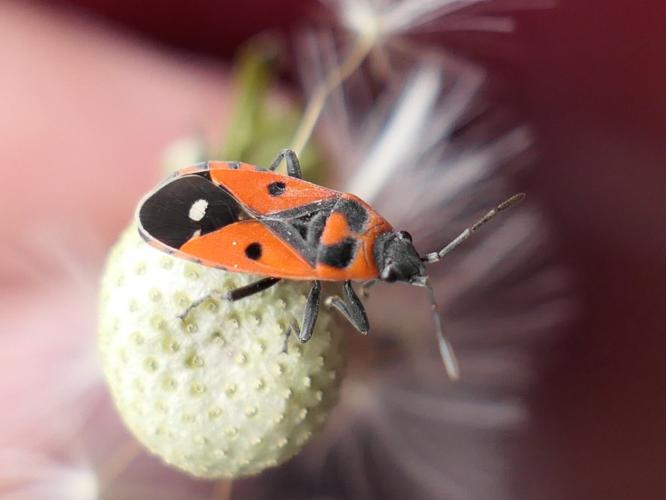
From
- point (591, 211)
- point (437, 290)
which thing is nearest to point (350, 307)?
point (437, 290)

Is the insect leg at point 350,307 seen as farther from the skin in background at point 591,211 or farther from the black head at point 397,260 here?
the skin in background at point 591,211

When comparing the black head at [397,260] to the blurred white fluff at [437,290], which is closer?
the black head at [397,260]

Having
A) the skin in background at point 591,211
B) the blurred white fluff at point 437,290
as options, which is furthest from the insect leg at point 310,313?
the skin in background at point 591,211

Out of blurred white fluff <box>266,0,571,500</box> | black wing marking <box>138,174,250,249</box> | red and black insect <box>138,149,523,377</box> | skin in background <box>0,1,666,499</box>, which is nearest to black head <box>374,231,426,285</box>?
red and black insect <box>138,149,523,377</box>

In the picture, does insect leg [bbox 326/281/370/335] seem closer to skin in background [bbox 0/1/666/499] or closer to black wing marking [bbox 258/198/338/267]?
black wing marking [bbox 258/198/338/267]

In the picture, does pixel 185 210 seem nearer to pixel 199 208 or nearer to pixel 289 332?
pixel 199 208

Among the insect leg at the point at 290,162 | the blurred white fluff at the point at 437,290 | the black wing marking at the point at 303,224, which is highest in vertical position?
the insect leg at the point at 290,162
